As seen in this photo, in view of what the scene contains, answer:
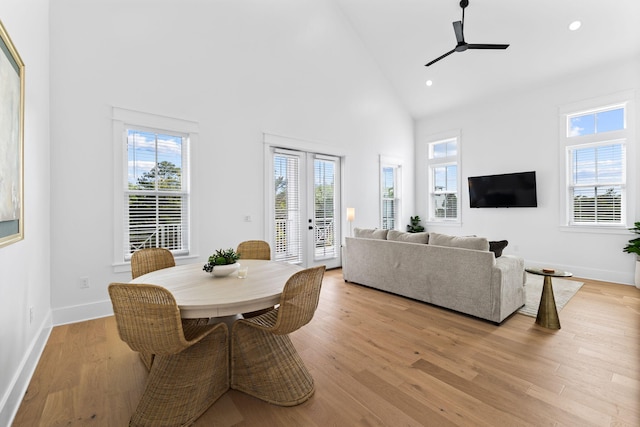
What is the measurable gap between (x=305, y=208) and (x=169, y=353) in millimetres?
3865

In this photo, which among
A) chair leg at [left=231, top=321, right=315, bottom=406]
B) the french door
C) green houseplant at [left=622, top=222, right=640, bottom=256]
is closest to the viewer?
chair leg at [left=231, top=321, right=315, bottom=406]

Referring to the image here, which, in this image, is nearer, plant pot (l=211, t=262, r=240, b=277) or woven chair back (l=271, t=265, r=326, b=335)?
woven chair back (l=271, t=265, r=326, b=335)

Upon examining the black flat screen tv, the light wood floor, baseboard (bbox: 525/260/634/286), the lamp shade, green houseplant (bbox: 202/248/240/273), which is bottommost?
the light wood floor

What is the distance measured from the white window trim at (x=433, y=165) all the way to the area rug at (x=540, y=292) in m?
2.29

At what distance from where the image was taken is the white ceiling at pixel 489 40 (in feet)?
13.9

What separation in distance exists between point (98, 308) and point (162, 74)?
2923mm

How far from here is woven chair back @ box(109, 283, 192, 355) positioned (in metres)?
1.43

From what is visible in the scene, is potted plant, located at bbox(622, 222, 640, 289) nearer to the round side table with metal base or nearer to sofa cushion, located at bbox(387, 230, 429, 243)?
the round side table with metal base

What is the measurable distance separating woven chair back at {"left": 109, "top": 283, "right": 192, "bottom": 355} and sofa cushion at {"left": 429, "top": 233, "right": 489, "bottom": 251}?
291 centimetres

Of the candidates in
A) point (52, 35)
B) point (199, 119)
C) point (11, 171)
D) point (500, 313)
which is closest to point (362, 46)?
point (199, 119)

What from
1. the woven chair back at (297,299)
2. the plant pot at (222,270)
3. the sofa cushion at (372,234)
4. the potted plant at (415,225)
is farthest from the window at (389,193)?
the woven chair back at (297,299)

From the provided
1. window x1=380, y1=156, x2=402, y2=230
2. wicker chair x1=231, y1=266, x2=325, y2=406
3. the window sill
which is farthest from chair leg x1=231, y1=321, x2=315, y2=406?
the window sill

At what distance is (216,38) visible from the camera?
4.09 meters

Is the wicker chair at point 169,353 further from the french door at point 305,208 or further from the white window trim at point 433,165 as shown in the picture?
the white window trim at point 433,165
